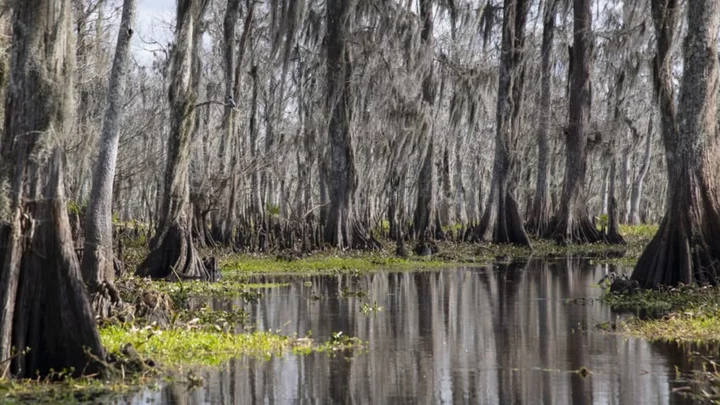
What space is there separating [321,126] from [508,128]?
6314mm

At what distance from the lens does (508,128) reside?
3356 centimetres

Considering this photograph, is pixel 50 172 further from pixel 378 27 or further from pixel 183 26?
pixel 378 27

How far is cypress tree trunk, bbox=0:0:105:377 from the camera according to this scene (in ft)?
27.7

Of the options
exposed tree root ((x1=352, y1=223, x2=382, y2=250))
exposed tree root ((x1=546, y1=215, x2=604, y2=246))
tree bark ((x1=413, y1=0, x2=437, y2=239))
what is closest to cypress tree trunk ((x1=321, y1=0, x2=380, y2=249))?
exposed tree root ((x1=352, y1=223, x2=382, y2=250))

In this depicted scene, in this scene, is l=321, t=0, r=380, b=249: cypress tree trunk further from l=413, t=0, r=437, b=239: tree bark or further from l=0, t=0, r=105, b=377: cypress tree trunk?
l=0, t=0, r=105, b=377: cypress tree trunk

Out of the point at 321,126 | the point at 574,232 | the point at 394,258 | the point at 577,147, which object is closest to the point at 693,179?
the point at 394,258

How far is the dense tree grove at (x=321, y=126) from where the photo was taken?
28.4 feet

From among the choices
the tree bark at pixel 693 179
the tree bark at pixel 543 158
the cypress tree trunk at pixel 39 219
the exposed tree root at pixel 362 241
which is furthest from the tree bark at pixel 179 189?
the tree bark at pixel 543 158

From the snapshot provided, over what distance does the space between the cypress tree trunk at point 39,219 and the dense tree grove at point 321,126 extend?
16 millimetres

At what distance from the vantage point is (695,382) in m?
8.18

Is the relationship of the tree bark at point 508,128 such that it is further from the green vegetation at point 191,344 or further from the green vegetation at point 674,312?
the green vegetation at point 191,344

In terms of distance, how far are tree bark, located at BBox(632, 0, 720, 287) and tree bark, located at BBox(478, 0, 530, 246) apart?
16.2 m

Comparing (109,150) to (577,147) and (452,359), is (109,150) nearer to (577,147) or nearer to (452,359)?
(452,359)

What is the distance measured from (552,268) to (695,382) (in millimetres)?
15013
